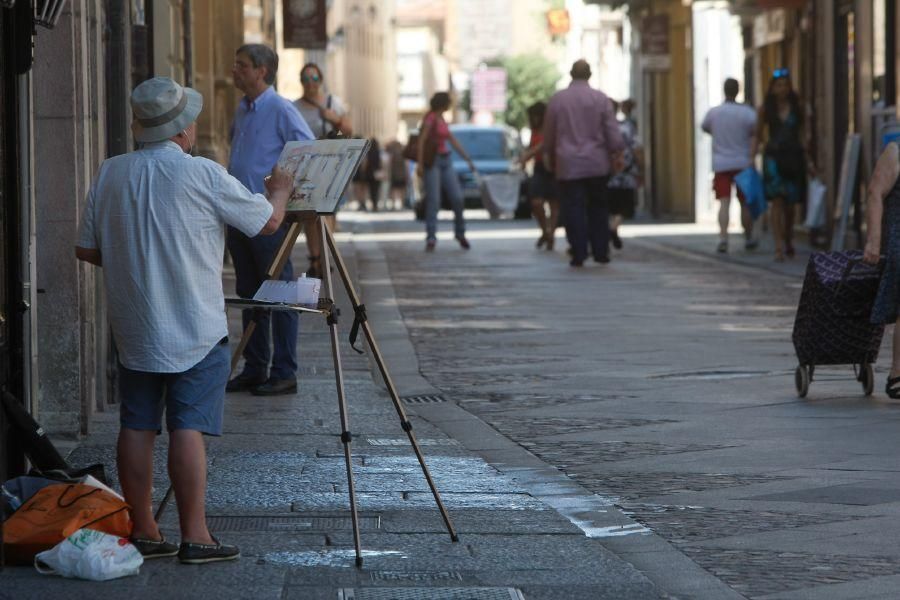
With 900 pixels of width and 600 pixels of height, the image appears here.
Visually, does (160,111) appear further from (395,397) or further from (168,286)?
(395,397)

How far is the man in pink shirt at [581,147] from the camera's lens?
68.6 ft

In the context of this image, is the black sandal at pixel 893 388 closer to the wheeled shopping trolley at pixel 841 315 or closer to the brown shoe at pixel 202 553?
the wheeled shopping trolley at pixel 841 315

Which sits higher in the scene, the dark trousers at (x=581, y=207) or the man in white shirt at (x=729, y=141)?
the man in white shirt at (x=729, y=141)

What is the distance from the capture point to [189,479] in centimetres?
643

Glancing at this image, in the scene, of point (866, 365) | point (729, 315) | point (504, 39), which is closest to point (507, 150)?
point (729, 315)

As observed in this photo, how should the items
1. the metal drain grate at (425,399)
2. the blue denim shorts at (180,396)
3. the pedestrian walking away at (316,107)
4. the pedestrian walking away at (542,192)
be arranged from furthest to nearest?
the pedestrian walking away at (542,192)
the pedestrian walking away at (316,107)
the metal drain grate at (425,399)
the blue denim shorts at (180,396)

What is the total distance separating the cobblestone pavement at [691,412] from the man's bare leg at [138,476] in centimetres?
150

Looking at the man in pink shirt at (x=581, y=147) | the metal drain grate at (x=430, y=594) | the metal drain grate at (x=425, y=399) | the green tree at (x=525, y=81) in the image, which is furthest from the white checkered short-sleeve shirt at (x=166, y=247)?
the green tree at (x=525, y=81)

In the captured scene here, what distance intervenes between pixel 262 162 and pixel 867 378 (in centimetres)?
326

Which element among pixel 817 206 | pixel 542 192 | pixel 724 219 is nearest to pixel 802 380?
pixel 817 206

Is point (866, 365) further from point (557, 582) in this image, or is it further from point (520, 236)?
point (520, 236)

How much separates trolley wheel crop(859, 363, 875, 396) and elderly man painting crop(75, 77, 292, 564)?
474 cm

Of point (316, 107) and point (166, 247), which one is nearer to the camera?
point (166, 247)

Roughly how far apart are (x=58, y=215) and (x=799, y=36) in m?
20.7
